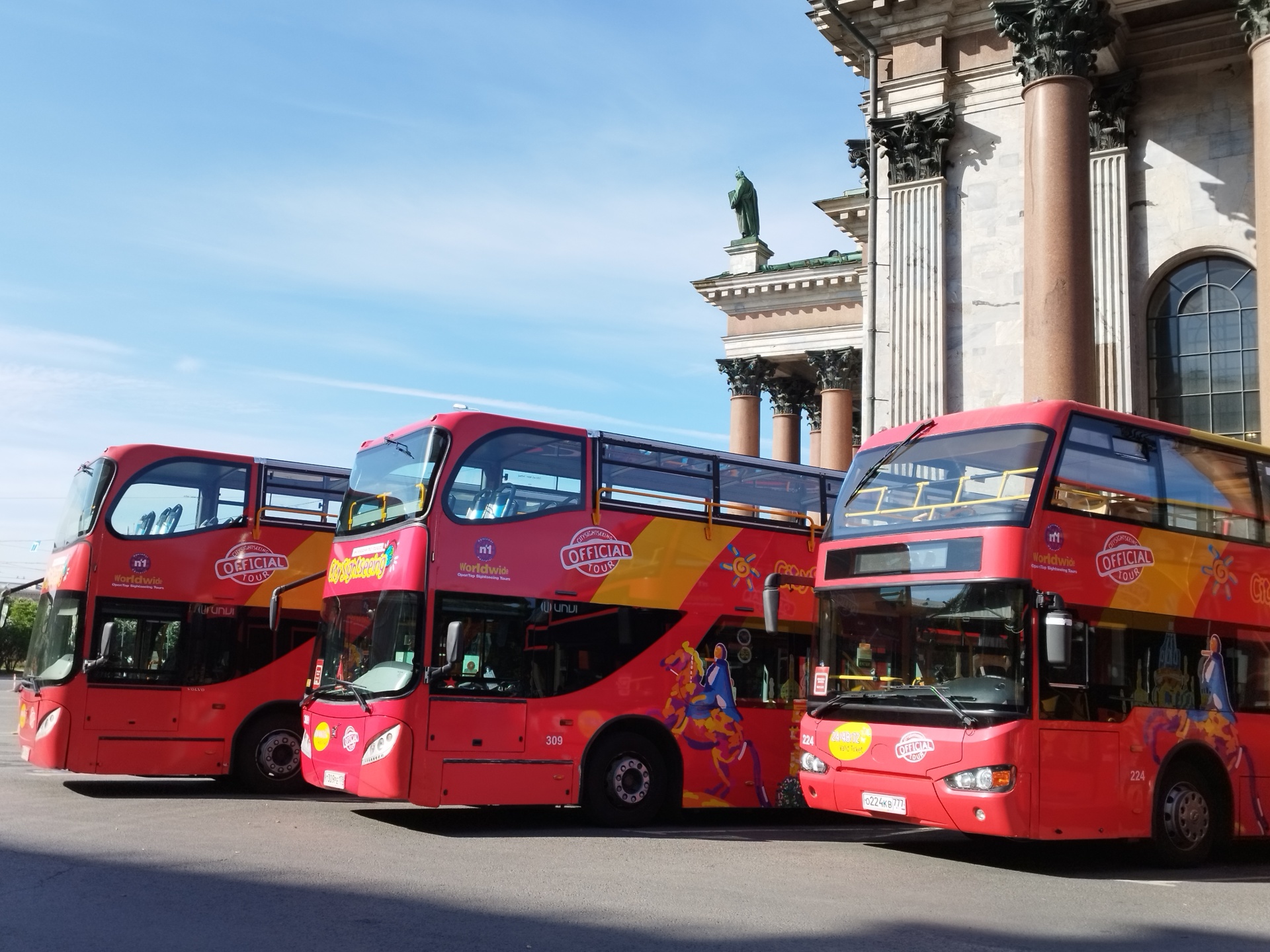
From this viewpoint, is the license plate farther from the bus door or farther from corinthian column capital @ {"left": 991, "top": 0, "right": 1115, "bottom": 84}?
corinthian column capital @ {"left": 991, "top": 0, "right": 1115, "bottom": 84}

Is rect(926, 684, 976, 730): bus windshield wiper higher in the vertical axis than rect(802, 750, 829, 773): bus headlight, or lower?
higher

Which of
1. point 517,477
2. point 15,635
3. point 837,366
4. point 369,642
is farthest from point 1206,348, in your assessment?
point 15,635

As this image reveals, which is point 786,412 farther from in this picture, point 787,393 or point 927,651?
point 927,651

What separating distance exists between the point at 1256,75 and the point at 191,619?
48.7ft

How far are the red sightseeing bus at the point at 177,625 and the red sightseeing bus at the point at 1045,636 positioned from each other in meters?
6.61

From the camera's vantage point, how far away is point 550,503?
12.1 meters

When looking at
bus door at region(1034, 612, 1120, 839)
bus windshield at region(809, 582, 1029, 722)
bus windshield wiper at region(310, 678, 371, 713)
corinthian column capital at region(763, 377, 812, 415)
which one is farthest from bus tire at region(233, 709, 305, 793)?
corinthian column capital at region(763, 377, 812, 415)

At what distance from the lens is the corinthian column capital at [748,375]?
36.5 m

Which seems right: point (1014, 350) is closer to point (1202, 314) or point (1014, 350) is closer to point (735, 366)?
point (1202, 314)

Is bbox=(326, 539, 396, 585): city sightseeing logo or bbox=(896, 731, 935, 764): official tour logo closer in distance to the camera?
bbox=(896, 731, 935, 764): official tour logo

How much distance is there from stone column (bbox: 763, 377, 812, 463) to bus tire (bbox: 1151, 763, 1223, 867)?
87.4 feet

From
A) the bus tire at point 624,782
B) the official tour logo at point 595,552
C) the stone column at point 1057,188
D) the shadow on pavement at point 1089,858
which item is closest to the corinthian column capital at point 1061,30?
the stone column at point 1057,188

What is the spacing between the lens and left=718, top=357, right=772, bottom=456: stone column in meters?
36.3

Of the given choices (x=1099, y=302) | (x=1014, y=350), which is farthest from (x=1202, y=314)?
(x=1014, y=350)
